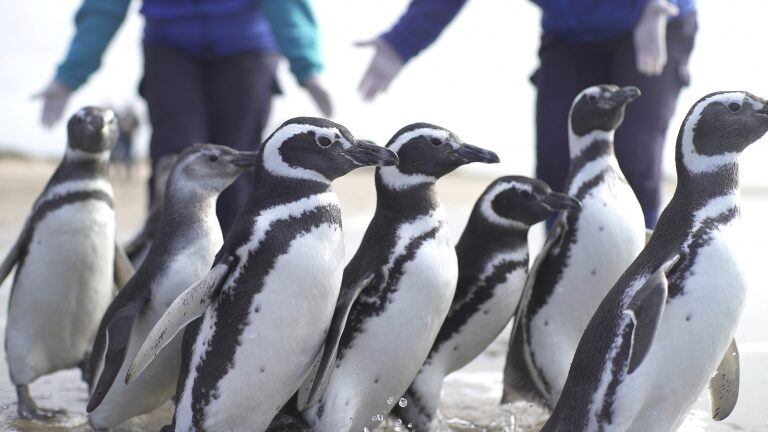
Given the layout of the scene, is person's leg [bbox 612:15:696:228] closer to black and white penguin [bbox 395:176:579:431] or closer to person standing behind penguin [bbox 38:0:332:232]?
black and white penguin [bbox 395:176:579:431]

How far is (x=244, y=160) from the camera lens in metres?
3.10

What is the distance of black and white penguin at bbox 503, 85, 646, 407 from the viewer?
2.87m

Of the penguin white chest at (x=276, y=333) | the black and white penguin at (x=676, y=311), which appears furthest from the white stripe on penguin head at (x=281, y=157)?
the black and white penguin at (x=676, y=311)

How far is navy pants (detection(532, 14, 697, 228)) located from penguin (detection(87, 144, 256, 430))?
52.1 inches

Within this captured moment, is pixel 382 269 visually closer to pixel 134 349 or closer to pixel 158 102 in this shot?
pixel 134 349

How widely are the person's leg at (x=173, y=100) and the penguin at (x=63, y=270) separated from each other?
1.63ft

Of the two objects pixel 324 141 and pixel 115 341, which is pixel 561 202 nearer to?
pixel 324 141

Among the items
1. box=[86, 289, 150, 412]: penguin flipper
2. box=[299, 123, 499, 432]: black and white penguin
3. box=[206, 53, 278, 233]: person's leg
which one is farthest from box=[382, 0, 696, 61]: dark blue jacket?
box=[86, 289, 150, 412]: penguin flipper

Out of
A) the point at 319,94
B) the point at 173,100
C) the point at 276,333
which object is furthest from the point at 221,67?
the point at 276,333

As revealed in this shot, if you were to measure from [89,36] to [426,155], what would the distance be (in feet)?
7.39

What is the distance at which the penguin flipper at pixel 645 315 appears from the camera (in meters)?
2.11

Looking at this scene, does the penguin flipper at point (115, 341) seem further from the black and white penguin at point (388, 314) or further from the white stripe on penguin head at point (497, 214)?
the white stripe on penguin head at point (497, 214)

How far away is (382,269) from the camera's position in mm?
2607

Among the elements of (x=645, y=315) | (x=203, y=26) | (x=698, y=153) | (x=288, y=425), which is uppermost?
(x=698, y=153)
